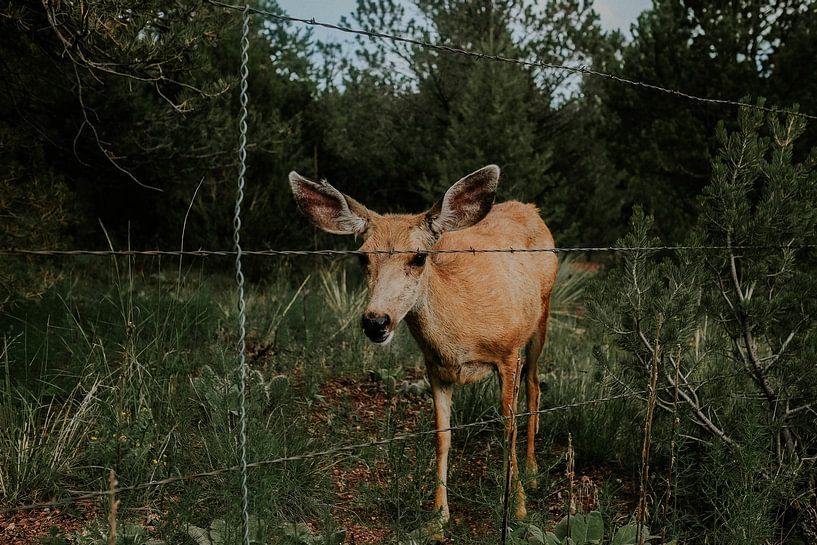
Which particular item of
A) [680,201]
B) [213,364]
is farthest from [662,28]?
[213,364]

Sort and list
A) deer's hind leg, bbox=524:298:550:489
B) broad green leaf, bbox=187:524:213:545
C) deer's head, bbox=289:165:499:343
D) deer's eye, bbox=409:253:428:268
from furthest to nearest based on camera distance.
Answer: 1. deer's hind leg, bbox=524:298:550:489
2. deer's eye, bbox=409:253:428:268
3. deer's head, bbox=289:165:499:343
4. broad green leaf, bbox=187:524:213:545

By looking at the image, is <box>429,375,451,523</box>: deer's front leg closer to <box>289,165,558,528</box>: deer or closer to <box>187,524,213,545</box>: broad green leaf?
<box>289,165,558,528</box>: deer

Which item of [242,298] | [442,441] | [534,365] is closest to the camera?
[242,298]

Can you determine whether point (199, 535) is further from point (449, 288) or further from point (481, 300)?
point (481, 300)

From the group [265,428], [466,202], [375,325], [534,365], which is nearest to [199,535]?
[265,428]

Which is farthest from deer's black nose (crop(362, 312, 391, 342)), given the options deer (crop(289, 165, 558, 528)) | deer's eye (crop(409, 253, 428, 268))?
deer's eye (crop(409, 253, 428, 268))

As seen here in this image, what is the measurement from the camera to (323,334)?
654 cm

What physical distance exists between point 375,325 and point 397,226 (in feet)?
2.09

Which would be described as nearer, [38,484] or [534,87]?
[38,484]

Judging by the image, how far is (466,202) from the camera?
346cm

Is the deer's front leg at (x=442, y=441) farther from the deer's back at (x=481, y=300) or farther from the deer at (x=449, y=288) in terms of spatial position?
the deer's back at (x=481, y=300)

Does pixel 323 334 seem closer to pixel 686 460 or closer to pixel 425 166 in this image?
pixel 686 460

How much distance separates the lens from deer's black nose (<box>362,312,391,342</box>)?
3.05m

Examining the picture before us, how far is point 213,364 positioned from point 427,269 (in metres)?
2.08
